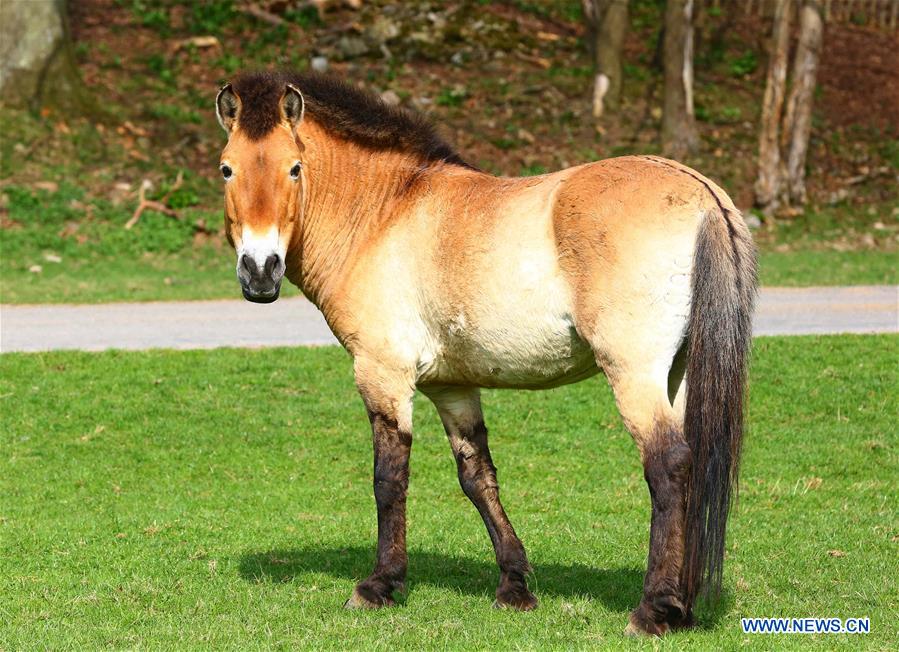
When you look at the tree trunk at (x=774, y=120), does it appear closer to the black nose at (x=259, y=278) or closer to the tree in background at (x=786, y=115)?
the tree in background at (x=786, y=115)

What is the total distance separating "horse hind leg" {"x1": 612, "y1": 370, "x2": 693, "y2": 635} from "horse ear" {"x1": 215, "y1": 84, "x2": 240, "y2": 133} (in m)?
2.44

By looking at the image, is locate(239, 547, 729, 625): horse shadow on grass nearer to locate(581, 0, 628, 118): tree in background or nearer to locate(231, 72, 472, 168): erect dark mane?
locate(231, 72, 472, 168): erect dark mane

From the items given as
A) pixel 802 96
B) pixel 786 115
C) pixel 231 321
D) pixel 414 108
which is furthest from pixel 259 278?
pixel 786 115

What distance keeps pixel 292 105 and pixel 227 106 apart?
0.33 m

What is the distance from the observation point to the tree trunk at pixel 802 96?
19859 millimetres

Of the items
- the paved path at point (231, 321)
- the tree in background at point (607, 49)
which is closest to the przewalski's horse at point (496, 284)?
the paved path at point (231, 321)

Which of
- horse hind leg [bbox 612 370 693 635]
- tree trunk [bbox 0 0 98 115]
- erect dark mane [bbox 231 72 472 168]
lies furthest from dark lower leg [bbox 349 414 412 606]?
tree trunk [bbox 0 0 98 115]

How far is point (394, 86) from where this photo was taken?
23.2 meters

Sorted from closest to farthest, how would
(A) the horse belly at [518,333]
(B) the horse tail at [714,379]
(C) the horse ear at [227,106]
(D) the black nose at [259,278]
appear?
1. (B) the horse tail at [714,379]
2. (A) the horse belly at [518,333]
3. (D) the black nose at [259,278]
4. (C) the horse ear at [227,106]

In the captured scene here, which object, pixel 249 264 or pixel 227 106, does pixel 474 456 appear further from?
pixel 227 106

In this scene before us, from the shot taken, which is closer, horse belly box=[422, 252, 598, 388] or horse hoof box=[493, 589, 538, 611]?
horse belly box=[422, 252, 598, 388]

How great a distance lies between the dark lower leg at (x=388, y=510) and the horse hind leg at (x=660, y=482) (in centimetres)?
138

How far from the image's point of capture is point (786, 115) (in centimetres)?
2047

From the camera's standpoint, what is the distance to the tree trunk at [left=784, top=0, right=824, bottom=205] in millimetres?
19859
